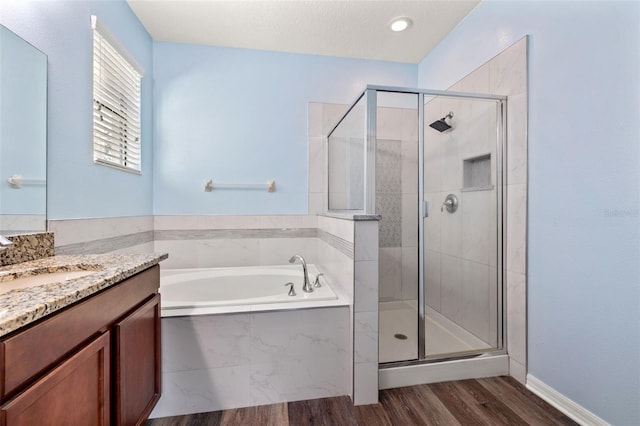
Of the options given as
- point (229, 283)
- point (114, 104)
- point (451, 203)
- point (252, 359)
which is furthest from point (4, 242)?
point (451, 203)

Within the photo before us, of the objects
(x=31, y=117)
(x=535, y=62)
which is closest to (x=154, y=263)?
(x=31, y=117)

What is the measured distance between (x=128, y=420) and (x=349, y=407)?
101cm

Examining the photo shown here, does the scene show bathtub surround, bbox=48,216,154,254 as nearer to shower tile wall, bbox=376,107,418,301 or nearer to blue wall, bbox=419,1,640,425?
shower tile wall, bbox=376,107,418,301

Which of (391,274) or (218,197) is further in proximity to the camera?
(218,197)

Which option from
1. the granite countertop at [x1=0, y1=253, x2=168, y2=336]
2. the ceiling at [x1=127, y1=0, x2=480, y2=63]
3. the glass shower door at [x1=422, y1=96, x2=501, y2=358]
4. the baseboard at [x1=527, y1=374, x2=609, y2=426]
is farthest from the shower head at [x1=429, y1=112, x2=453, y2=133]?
the granite countertop at [x1=0, y1=253, x2=168, y2=336]

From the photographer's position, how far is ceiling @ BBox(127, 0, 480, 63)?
1971 millimetres

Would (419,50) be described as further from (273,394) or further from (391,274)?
(273,394)

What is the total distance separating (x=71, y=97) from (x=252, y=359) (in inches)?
64.6

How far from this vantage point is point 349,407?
4.89 feet

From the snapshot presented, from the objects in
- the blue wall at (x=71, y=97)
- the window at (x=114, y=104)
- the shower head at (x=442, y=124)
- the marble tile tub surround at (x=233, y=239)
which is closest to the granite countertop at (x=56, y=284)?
the blue wall at (x=71, y=97)

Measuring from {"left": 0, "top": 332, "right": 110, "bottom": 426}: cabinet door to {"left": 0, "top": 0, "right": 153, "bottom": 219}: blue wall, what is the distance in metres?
0.89

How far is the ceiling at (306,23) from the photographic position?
1.97m

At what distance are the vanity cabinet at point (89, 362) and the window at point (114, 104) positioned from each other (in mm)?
1043

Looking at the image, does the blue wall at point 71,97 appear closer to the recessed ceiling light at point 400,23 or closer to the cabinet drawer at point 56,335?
the cabinet drawer at point 56,335
